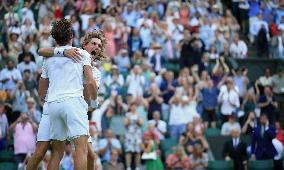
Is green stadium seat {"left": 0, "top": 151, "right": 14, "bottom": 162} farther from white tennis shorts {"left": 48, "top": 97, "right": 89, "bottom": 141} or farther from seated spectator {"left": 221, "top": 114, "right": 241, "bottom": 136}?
white tennis shorts {"left": 48, "top": 97, "right": 89, "bottom": 141}

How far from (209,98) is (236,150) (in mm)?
2146

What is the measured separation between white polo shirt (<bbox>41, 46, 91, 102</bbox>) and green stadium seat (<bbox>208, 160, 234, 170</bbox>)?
1051 centimetres

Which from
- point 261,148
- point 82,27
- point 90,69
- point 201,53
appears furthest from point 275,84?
point 90,69

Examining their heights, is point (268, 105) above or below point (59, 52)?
below

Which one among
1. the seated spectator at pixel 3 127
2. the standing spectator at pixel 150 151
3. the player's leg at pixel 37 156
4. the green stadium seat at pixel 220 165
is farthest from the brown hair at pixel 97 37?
the green stadium seat at pixel 220 165

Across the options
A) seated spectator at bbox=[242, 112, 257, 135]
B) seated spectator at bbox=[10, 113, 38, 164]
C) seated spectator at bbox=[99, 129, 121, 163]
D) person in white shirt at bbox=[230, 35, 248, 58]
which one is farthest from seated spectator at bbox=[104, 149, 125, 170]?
person in white shirt at bbox=[230, 35, 248, 58]

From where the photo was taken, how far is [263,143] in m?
19.8

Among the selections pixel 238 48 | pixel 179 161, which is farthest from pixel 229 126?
pixel 238 48

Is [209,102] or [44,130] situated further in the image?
[209,102]

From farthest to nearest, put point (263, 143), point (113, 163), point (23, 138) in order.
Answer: point (263, 143) → point (113, 163) → point (23, 138)

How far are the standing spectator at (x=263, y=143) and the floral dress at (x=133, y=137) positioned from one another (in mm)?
2817

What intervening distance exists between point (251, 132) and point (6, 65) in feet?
21.3

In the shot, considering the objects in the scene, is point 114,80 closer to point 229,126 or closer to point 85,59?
point 229,126

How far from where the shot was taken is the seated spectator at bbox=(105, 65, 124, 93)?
21.4 m
